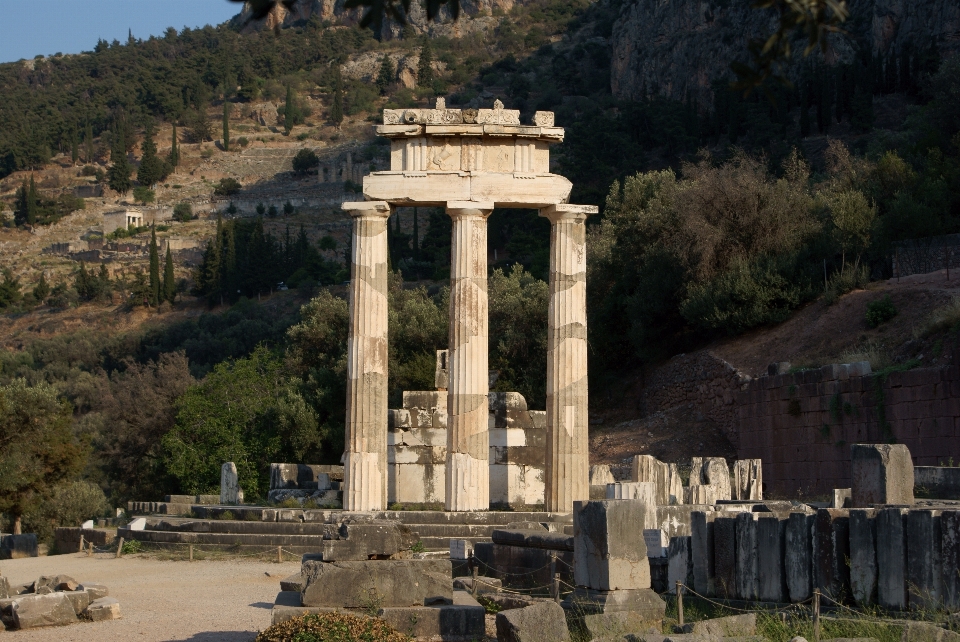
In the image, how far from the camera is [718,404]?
37.2 meters

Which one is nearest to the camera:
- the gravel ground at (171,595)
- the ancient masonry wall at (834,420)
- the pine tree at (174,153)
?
the gravel ground at (171,595)

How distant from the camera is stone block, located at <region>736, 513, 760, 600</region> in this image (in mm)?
12414

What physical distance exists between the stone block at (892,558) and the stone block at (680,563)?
8.11 ft

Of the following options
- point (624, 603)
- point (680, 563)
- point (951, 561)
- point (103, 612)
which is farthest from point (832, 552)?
point (103, 612)

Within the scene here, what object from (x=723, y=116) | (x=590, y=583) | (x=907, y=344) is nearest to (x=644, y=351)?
(x=907, y=344)

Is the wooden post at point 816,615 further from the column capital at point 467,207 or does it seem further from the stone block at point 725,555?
the column capital at point 467,207

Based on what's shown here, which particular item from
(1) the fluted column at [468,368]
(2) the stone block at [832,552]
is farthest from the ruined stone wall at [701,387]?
(2) the stone block at [832,552]

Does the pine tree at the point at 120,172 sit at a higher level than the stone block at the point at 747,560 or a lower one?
higher

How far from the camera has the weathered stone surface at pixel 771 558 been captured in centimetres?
1212

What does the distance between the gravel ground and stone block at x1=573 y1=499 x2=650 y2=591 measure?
3.63 meters

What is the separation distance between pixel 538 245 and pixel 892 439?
4260cm

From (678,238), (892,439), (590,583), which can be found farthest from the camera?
(678,238)

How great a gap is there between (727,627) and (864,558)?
1.54m

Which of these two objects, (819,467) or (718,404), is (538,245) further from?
(819,467)
